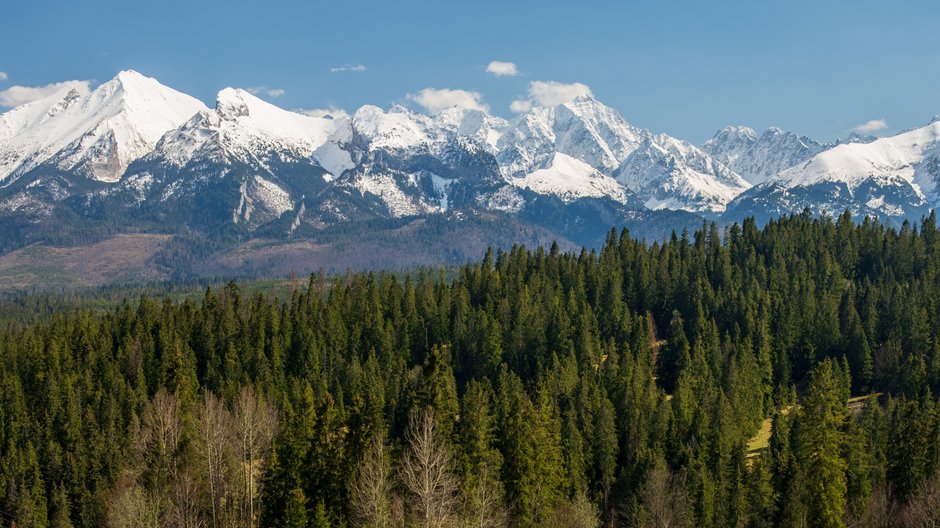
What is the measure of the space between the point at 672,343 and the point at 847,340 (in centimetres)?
3095

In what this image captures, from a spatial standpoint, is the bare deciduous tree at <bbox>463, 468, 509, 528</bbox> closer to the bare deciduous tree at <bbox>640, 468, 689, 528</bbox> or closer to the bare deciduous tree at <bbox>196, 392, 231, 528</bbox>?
the bare deciduous tree at <bbox>640, 468, 689, 528</bbox>

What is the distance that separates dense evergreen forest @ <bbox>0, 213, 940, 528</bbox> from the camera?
8962 cm

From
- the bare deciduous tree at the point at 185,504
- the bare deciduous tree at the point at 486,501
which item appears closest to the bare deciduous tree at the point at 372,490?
the bare deciduous tree at the point at 486,501

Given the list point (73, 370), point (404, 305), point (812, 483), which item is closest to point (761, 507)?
point (812, 483)

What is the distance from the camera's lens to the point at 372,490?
73.8 meters

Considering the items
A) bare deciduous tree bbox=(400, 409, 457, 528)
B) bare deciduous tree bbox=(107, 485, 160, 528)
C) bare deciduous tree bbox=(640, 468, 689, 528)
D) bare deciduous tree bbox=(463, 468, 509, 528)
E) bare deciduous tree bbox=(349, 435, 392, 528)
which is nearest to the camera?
bare deciduous tree bbox=(400, 409, 457, 528)

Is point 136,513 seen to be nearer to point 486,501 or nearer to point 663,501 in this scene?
point 486,501

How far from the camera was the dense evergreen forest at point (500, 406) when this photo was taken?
89625mm

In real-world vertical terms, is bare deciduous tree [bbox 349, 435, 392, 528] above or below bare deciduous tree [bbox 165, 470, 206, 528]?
above

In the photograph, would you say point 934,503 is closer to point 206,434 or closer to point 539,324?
point 206,434

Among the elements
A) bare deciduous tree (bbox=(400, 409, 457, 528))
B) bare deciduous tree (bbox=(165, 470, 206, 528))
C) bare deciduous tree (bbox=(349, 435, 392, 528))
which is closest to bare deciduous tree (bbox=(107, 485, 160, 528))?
bare deciduous tree (bbox=(165, 470, 206, 528))

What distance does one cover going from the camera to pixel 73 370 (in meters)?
160

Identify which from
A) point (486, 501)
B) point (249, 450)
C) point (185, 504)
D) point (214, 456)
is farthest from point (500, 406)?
point (486, 501)

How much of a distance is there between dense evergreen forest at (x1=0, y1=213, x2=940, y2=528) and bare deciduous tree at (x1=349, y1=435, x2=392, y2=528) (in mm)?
351
